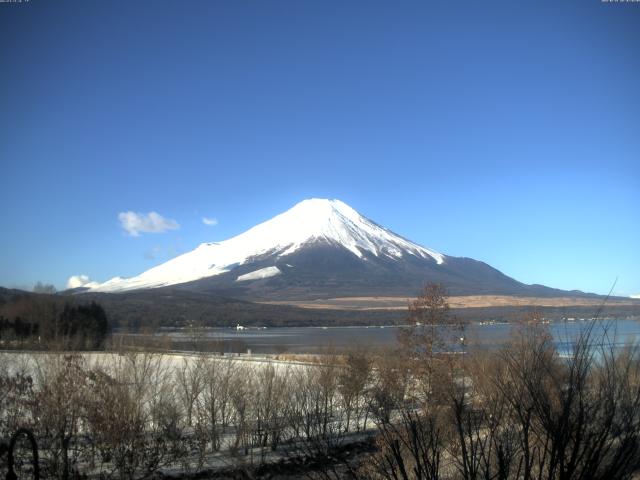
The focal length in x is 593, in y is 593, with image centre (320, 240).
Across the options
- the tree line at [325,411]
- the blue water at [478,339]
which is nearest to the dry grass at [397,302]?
the blue water at [478,339]

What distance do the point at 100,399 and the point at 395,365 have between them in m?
14.7

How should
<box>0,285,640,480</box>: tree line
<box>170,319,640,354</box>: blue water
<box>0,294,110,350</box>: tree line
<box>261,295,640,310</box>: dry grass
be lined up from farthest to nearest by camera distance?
→ <box>261,295,640,310</box>: dry grass, <box>0,294,110,350</box>: tree line, <box>170,319,640,354</box>: blue water, <box>0,285,640,480</box>: tree line

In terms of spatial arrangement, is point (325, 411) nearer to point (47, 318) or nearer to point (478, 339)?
point (478, 339)

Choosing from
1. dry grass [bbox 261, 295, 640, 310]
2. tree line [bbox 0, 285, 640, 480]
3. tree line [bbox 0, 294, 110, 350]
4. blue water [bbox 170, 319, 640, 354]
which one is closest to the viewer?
tree line [bbox 0, 285, 640, 480]

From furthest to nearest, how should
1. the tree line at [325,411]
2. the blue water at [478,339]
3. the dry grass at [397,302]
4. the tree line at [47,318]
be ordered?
the dry grass at [397,302]
the tree line at [47,318]
the blue water at [478,339]
the tree line at [325,411]

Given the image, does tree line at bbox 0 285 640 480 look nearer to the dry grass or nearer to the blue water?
the blue water

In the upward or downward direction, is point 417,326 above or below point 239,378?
above

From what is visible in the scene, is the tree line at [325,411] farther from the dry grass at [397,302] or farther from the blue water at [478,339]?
the dry grass at [397,302]

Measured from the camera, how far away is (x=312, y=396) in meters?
20.7

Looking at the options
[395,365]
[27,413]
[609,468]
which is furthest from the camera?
[395,365]

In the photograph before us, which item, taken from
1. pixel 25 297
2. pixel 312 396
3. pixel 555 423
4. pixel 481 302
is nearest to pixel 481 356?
pixel 312 396

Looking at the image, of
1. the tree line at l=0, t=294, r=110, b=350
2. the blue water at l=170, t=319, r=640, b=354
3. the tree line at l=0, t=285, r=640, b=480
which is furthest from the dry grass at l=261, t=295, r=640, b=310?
the tree line at l=0, t=285, r=640, b=480

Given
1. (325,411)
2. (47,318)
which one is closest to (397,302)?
(47,318)

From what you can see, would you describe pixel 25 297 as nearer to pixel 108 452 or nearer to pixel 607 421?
pixel 108 452
